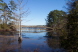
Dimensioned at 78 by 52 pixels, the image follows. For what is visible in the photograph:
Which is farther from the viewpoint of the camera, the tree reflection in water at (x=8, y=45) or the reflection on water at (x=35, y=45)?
the tree reflection in water at (x=8, y=45)

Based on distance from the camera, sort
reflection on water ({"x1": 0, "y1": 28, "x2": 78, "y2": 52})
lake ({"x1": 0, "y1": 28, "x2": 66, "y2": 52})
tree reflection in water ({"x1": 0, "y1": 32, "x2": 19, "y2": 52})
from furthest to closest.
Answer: lake ({"x1": 0, "y1": 28, "x2": 66, "y2": 52}), tree reflection in water ({"x1": 0, "y1": 32, "x2": 19, "y2": 52}), reflection on water ({"x1": 0, "y1": 28, "x2": 78, "y2": 52})

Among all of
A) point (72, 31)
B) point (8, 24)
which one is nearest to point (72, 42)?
point (72, 31)

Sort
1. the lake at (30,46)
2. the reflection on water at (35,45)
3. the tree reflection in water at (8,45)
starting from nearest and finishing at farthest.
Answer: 1. the reflection on water at (35,45)
2. the tree reflection in water at (8,45)
3. the lake at (30,46)

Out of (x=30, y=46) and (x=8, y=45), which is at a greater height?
(x=8, y=45)

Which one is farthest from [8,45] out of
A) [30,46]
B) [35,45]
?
[35,45]

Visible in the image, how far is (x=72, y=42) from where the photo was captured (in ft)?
19.2

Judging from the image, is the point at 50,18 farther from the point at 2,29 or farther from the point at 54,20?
the point at 2,29

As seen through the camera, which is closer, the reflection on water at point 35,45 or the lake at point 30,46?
the reflection on water at point 35,45

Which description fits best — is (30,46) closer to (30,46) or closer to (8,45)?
(30,46)

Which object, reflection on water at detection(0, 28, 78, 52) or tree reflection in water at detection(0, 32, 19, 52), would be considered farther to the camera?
tree reflection in water at detection(0, 32, 19, 52)

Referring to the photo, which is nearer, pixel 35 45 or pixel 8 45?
pixel 8 45

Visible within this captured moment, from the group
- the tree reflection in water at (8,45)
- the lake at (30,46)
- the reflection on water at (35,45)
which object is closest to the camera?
the reflection on water at (35,45)

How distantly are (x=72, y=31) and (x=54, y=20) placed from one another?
41121 mm

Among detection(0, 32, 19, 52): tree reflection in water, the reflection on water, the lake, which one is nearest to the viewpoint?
the reflection on water
